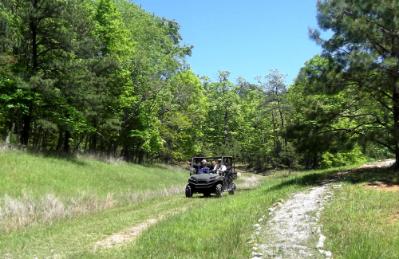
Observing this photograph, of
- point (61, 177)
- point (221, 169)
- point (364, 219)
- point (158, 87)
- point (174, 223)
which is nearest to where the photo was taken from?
point (364, 219)

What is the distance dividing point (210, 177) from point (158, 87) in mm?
26542

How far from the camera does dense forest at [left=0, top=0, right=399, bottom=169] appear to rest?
65.5 feet

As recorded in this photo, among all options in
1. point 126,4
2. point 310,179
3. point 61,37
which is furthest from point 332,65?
point 126,4

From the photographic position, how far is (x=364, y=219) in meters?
12.0

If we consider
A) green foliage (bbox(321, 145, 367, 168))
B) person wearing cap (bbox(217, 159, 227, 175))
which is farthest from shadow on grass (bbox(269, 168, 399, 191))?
green foliage (bbox(321, 145, 367, 168))

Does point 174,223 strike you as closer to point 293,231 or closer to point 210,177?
point 293,231

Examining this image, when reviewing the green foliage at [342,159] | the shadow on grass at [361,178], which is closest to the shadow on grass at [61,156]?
the shadow on grass at [361,178]

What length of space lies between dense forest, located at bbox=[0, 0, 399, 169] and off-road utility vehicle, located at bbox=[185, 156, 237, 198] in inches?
135

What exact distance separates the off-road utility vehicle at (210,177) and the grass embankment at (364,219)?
6506mm

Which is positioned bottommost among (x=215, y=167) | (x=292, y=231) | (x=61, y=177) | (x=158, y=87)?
(x=292, y=231)

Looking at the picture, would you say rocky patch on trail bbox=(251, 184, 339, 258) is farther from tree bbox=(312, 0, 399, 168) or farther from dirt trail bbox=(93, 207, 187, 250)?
tree bbox=(312, 0, 399, 168)

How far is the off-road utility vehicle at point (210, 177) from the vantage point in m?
22.5

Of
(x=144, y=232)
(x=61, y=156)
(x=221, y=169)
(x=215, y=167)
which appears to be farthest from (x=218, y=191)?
(x=61, y=156)

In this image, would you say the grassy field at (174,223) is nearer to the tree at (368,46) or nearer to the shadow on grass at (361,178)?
the shadow on grass at (361,178)
